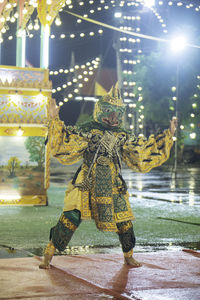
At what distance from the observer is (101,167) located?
284 inches

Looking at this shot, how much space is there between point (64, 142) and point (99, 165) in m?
0.50

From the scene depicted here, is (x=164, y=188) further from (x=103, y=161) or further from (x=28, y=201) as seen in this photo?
(x=103, y=161)

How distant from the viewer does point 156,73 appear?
1489 inches

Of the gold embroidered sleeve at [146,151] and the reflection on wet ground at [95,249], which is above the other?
the gold embroidered sleeve at [146,151]

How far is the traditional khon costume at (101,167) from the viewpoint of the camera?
7.04 m

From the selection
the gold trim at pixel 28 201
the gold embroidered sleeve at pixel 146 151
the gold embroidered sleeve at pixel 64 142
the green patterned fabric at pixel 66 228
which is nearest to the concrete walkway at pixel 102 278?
the green patterned fabric at pixel 66 228

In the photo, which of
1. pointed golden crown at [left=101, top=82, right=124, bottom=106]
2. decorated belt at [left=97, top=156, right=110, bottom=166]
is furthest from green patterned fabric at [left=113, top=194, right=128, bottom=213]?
pointed golden crown at [left=101, top=82, right=124, bottom=106]

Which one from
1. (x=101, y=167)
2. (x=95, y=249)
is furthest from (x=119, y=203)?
(x=95, y=249)

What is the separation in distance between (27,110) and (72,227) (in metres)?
6.68

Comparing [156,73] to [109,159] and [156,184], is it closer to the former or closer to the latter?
Result: [156,184]

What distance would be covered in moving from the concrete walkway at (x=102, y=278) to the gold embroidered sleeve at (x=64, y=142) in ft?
4.09

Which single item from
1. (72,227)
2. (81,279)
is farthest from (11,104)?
(81,279)

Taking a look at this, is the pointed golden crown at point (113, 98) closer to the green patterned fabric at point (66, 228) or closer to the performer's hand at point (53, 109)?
the performer's hand at point (53, 109)

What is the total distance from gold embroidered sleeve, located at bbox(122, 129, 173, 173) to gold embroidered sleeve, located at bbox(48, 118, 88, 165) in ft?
1.86
